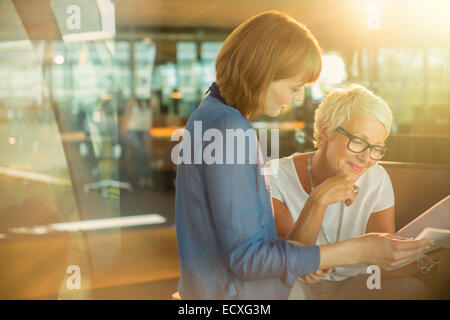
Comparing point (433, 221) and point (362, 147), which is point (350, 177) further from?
point (433, 221)

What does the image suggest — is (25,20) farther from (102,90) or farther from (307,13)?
(307,13)

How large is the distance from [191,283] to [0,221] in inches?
155

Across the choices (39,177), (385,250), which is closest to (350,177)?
(385,250)

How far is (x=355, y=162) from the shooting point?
4.91ft

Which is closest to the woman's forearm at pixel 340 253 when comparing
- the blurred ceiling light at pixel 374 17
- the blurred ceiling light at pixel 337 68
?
the blurred ceiling light at pixel 337 68

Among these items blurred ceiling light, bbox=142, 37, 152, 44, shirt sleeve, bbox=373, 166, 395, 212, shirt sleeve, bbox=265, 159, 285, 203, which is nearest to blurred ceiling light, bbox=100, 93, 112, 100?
blurred ceiling light, bbox=142, 37, 152, 44

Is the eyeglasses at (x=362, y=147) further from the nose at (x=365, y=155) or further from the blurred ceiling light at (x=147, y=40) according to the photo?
the blurred ceiling light at (x=147, y=40)

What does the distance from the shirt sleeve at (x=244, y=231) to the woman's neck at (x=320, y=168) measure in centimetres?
63

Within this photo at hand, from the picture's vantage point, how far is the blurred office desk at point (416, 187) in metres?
1.94

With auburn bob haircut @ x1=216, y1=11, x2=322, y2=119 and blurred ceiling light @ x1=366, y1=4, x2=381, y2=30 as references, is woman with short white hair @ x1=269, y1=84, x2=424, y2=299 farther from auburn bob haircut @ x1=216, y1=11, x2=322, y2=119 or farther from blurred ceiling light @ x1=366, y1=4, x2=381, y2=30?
blurred ceiling light @ x1=366, y1=4, x2=381, y2=30

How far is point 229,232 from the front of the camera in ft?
3.11

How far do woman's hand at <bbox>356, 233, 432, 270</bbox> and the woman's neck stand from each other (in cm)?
46

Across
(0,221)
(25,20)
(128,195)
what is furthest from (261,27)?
(128,195)

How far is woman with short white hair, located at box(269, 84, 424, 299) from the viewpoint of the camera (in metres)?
1.48
